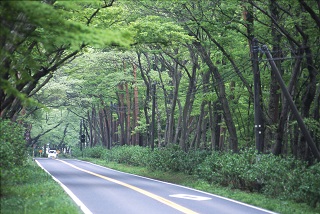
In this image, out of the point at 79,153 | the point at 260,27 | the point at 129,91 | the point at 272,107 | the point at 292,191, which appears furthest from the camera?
the point at 79,153

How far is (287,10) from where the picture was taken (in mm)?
18797

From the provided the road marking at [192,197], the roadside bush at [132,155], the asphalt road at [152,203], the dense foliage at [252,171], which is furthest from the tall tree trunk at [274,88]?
the roadside bush at [132,155]

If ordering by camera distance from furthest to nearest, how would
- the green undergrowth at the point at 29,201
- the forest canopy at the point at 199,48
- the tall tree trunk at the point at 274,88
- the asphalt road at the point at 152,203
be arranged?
the tall tree trunk at the point at 274,88
the asphalt road at the point at 152,203
the green undergrowth at the point at 29,201
the forest canopy at the point at 199,48

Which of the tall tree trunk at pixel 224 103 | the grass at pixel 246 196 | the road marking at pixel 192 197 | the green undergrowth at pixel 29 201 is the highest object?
the tall tree trunk at pixel 224 103

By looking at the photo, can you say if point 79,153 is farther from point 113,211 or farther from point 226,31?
point 113,211

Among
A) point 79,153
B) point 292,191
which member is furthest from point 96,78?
point 79,153

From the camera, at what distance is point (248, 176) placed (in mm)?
18312

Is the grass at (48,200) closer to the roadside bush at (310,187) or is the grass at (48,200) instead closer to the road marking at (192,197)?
the roadside bush at (310,187)

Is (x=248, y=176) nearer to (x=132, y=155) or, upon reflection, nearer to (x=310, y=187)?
(x=310, y=187)

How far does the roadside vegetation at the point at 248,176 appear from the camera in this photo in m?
14.4

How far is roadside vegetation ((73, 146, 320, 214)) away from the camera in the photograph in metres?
14.4

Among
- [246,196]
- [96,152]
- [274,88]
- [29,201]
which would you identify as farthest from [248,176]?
[96,152]

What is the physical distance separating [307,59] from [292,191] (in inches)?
236

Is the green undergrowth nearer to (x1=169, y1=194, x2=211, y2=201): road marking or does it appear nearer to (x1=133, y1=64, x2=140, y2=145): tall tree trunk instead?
(x1=169, y1=194, x2=211, y2=201): road marking
